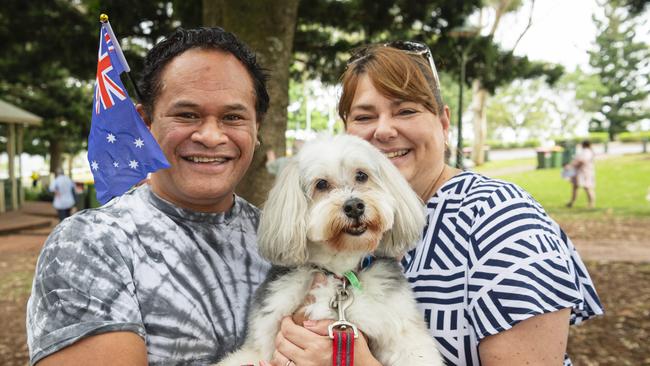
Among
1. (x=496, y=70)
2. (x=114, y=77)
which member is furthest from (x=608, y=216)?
(x=114, y=77)

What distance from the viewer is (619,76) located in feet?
196

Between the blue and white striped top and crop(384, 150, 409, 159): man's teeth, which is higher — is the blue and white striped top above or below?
below

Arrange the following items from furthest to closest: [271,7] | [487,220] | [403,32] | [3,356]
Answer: [403,32] → [3,356] → [271,7] → [487,220]

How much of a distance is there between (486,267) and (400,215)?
517mm

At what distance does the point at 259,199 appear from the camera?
6441 mm

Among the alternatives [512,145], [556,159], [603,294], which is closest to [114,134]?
[603,294]

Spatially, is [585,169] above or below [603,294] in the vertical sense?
above

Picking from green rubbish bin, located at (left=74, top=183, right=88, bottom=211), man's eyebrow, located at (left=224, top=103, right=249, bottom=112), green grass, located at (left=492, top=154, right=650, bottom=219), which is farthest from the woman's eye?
green rubbish bin, located at (left=74, top=183, right=88, bottom=211)

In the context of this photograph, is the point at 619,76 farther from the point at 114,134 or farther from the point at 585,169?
the point at 114,134

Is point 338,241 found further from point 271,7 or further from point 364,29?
point 364,29

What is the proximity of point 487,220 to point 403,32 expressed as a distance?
20.5ft

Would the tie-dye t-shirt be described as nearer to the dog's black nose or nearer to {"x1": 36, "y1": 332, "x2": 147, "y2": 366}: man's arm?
{"x1": 36, "y1": 332, "x2": 147, "y2": 366}: man's arm

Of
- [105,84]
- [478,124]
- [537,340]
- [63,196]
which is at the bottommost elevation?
[63,196]

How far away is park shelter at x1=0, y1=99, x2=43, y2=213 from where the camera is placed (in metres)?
19.0
